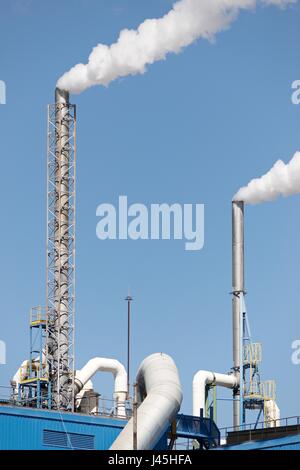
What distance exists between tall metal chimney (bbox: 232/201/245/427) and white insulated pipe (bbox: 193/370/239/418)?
2.34 metres

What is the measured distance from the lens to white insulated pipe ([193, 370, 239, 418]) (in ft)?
275

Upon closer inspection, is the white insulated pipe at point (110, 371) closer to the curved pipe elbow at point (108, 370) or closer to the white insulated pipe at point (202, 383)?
the curved pipe elbow at point (108, 370)

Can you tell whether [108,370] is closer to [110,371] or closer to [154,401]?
[110,371]

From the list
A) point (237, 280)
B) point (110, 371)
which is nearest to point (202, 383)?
point (110, 371)

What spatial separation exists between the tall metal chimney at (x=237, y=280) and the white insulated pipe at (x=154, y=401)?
55.8ft

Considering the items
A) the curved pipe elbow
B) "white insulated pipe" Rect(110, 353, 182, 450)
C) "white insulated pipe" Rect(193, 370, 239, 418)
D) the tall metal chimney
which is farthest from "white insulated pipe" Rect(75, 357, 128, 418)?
the tall metal chimney

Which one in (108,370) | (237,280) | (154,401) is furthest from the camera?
(237,280)

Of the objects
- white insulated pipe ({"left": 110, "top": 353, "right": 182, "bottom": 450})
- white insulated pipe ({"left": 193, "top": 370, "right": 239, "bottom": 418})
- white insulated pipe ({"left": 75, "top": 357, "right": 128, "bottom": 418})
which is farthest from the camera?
white insulated pipe ({"left": 193, "top": 370, "right": 239, "bottom": 418})

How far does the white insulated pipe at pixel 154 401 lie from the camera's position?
62875mm

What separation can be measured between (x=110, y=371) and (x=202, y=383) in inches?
257

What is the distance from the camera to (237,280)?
3583 inches

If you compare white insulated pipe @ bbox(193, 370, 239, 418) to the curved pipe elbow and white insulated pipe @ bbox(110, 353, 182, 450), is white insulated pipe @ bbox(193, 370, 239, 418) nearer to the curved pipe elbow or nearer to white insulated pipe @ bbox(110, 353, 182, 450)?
the curved pipe elbow

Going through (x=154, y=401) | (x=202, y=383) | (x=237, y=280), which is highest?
(x=237, y=280)
